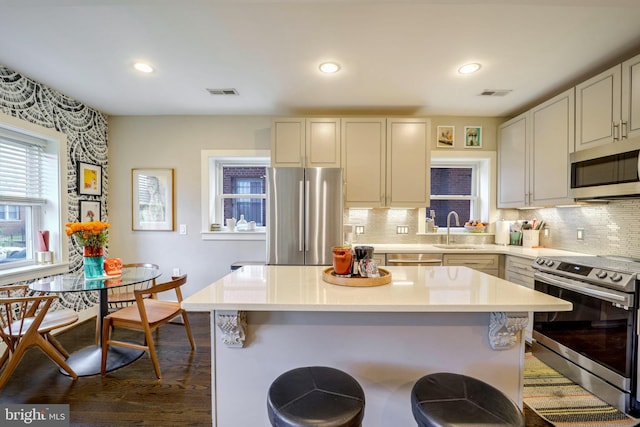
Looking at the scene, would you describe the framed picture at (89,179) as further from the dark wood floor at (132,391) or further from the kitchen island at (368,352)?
the kitchen island at (368,352)

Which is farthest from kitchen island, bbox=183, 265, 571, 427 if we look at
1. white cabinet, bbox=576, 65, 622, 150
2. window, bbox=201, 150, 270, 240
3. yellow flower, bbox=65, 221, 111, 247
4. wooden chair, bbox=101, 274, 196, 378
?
window, bbox=201, 150, 270, 240

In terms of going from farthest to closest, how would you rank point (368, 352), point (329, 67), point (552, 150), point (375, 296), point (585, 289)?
point (552, 150), point (329, 67), point (585, 289), point (368, 352), point (375, 296)

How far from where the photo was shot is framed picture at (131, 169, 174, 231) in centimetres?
365

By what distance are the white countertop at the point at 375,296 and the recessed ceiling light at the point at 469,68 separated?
181 centimetres

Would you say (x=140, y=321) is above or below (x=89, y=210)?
below

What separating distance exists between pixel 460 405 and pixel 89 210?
410 cm

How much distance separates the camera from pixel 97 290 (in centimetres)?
220

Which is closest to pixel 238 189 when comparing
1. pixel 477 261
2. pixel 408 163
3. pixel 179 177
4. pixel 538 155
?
pixel 179 177

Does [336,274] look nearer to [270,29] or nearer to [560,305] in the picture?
[560,305]

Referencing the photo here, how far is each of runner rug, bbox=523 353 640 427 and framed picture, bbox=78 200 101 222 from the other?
4.59m

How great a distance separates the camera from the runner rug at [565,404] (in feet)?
5.68

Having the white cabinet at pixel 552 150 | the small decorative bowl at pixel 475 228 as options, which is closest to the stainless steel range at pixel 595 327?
the white cabinet at pixel 552 150

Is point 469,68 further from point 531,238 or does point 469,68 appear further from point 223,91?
point 223,91

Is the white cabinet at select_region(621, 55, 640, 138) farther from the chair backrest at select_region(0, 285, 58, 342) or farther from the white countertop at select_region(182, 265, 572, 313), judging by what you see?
the chair backrest at select_region(0, 285, 58, 342)
